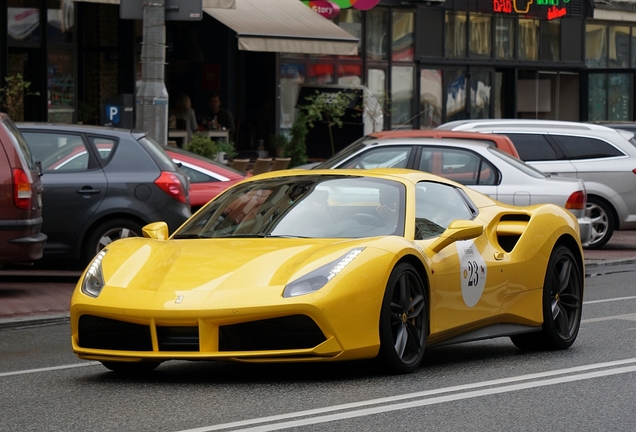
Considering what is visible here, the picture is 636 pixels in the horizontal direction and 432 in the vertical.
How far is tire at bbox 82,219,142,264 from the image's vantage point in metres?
13.6

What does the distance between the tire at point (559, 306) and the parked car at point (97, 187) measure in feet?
18.0

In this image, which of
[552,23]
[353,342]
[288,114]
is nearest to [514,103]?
[552,23]

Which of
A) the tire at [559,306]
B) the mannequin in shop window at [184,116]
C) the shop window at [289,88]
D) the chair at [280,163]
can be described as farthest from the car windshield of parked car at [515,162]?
the shop window at [289,88]

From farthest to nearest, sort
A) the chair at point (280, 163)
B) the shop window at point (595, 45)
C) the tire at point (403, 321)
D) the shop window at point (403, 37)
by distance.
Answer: the shop window at point (595, 45) → the shop window at point (403, 37) → the chair at point (280, 163) → the tire at point (403, 321)

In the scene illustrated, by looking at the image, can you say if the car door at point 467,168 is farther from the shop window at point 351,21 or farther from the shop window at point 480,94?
the shop window at point 480,94

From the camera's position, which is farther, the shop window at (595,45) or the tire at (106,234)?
the shop window at (595,45)

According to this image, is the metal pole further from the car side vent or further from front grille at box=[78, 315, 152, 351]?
front grille at box=[78, 315, 152, 351]

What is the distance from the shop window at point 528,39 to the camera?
35062 millimetres

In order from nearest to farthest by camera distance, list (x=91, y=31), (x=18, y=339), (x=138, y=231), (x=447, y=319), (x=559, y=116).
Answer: (x=447, y=319) < (x=18, y=339) < (x=138, y=231) < (x=91, y=31) < (x=559, y=116)

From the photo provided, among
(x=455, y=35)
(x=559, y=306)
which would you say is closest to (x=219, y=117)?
(x=455, y=35)

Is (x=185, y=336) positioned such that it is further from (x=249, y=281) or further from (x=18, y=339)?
(x=18, y=339)

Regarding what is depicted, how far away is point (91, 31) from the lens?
25.7 metres

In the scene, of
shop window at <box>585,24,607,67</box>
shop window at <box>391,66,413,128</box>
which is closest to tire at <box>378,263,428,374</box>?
shop window at <box>391,66,413,128</box>

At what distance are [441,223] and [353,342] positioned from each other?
155 cm
